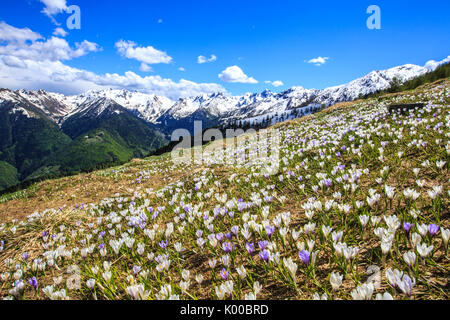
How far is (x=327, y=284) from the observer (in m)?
2.06

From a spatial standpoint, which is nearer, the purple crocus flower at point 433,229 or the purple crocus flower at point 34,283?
the purple crocus flower at point 433,229

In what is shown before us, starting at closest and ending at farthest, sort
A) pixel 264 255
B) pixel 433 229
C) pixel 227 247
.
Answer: pixel 433 229, pixel 264 255, pixel 227 247

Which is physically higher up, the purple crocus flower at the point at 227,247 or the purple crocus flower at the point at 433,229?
the purple crocus flower at the point at 433,229

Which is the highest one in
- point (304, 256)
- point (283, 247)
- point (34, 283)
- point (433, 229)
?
point (433, 229)

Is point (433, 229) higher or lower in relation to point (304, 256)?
higher

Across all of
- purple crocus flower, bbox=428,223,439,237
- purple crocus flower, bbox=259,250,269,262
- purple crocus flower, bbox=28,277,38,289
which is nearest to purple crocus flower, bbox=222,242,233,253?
purple crocus flower, bbox=259,250,269,262

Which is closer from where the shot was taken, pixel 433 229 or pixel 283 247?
pixel 433 229

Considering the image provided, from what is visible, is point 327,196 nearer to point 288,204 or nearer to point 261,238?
point 288,204

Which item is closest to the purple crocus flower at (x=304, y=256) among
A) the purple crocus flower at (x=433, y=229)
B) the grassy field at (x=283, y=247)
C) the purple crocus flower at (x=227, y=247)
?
the grassy field at (x=283, y=247)

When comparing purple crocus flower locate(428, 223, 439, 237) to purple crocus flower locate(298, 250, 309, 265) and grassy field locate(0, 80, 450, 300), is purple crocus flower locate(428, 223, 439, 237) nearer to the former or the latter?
grassy field locate(0, 80, 450, 300)

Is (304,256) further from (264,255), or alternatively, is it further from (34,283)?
(34,283)

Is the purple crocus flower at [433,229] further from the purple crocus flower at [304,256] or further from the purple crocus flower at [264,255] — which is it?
the purple crocus flower at [264,255]

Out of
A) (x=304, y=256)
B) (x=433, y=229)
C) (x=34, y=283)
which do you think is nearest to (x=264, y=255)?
(x=304, y=256)
